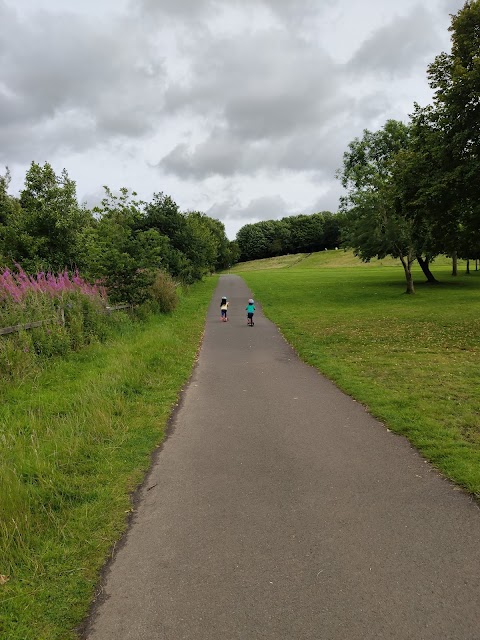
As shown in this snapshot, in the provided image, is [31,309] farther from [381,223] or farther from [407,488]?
[381,223]

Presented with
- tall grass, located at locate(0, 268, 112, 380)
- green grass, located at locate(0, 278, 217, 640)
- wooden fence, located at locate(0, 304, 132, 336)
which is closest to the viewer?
green grass, located at locate(0, 278, 217, 640)

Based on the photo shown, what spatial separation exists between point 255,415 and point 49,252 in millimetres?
14388

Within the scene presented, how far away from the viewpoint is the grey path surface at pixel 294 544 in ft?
8.55

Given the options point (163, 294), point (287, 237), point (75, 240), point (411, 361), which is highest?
point (287, 237)

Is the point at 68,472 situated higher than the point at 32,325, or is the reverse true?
the point at 32,325

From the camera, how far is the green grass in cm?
286

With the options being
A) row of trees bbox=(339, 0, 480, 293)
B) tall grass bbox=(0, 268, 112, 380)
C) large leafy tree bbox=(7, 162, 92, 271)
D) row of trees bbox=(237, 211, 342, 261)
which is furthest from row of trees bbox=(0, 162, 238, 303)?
row of trees bbox=(237, 211, 342, 261)

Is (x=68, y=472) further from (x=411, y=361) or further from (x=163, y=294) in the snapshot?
(x=163, y=294)

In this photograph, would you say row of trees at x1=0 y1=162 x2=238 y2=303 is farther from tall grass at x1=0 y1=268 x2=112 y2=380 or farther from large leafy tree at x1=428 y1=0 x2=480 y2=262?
large leafy tree at x1=428 y1=0 x2=480 y2=262

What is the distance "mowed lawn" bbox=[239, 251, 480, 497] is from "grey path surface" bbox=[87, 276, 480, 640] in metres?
0.46

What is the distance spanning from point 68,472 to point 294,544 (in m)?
2.76

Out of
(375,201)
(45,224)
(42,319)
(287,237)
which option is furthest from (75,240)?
(287,237)

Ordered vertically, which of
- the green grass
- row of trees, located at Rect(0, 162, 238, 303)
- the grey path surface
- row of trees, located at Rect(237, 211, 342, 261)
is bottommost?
the grey path surface

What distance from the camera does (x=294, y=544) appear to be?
3344 mm
